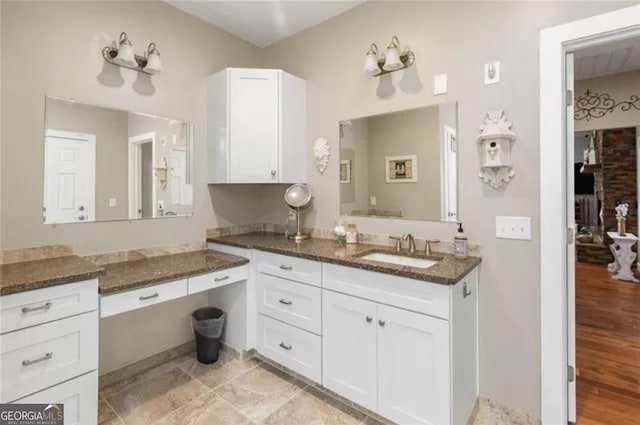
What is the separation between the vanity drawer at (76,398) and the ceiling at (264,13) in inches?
99.2


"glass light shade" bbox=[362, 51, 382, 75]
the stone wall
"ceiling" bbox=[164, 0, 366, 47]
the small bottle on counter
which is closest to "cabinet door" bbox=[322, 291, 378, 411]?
the small bottle on counter

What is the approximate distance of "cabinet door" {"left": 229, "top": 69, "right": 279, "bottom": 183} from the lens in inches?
95.9

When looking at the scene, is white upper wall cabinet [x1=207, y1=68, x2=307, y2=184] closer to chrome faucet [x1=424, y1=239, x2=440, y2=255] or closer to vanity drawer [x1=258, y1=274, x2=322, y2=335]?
vanity drawer [x1=258, y1=274, x2=322, y2=335]

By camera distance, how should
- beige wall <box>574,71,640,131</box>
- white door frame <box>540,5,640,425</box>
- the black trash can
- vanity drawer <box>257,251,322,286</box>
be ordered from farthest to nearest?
beige wall <box>574,71,640,131</box>
the black trash can
vanity drawer <box>257,251,322,286</box>
white door frame <box>540,5,640,425</box>

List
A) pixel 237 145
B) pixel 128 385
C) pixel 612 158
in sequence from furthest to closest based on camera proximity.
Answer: pixel 612 158
pixel 237 145
pixel 128 385

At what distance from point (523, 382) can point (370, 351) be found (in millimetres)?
883

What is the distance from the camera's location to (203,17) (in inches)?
99.7

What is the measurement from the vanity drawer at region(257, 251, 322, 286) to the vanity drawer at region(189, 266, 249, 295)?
13cm

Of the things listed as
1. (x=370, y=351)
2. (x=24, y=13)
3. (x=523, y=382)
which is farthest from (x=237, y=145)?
(x=523, y=382)

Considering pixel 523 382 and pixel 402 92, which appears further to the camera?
pixel 402 92

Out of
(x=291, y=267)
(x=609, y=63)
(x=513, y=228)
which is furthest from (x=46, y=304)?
(x=609, y=63)

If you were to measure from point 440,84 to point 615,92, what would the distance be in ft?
12.2

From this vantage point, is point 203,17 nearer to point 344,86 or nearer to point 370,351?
point 344,86

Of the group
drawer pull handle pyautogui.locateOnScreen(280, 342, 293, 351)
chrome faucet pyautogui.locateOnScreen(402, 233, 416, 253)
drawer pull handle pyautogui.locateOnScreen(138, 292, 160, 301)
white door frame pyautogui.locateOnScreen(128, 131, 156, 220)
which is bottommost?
drawer pull handle pyautogui.locateOnScreen(280, 342, 293, 351)
